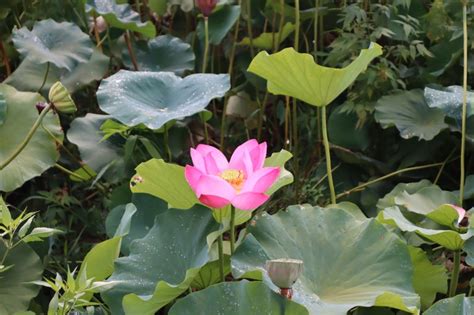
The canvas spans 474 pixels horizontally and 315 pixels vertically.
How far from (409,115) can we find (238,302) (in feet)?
3.17

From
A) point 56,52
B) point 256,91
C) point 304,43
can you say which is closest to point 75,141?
point 56,52

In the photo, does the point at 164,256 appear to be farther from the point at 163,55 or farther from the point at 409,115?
the point at 163,55

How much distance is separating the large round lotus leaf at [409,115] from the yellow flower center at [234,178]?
0.84m

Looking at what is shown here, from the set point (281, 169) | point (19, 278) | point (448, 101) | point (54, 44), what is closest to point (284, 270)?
point (281, 169)

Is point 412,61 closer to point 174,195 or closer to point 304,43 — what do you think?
point 304,43

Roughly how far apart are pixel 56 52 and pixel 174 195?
0.82 meters

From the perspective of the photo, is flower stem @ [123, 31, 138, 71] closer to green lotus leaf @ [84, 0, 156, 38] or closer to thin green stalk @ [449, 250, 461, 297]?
green lotus leaf @ [84, 0, 156, 38]

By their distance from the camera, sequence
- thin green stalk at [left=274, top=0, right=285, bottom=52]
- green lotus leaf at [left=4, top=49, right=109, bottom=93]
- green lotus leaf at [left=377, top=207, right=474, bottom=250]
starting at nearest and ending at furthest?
green lotus leaf at [left=377, top=207, right=474, bottom=250]
green lotus leaf at [left=4, top=49, right=109, bottom=93]
thin green stalk at [left=274, top=0, right=285, bottom=52]

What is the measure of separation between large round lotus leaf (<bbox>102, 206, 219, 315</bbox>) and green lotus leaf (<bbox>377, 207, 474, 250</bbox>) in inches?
13.6

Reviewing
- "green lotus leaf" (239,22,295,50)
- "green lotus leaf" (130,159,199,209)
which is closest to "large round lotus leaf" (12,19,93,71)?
"green lotus leaf" (239,22,295,50)

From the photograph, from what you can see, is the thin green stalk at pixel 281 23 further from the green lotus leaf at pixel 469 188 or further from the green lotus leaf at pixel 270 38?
the green lotus leaf at pixel 469 188

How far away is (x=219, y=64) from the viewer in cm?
246

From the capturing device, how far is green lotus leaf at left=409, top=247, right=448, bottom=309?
4.81 feet

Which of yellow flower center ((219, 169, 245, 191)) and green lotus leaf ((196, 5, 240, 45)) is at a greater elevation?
yellow flower center ((219, 169, 245, 191))
